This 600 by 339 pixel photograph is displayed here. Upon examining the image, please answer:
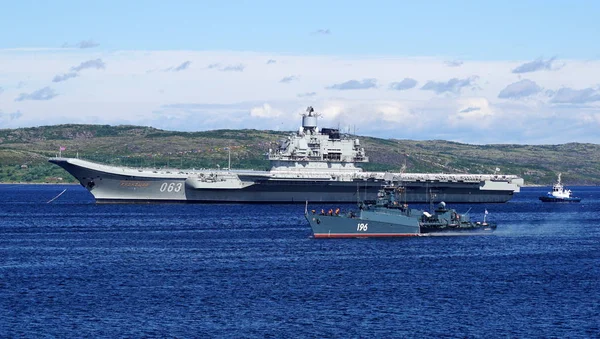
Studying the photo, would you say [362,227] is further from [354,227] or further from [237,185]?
[237,185]

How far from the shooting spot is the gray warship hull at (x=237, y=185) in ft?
305

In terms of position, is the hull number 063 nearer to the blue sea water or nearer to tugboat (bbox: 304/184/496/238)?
the blue sea water

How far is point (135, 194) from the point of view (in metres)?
94.6

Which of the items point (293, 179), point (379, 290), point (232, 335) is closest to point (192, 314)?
point (232, 335)

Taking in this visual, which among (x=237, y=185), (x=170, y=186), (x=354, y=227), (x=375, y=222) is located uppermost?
(x=237, y=185)

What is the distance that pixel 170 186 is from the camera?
312 feet

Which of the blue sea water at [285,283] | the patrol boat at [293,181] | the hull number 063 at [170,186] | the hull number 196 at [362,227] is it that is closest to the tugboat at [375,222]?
the hull number 196 at [362,227]

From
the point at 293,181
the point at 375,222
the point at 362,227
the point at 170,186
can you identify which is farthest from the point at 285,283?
the point at 293,181

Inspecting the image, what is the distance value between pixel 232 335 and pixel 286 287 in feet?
32.6

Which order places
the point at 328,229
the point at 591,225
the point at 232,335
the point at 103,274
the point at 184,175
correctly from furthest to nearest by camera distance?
the point at 184,175, the point at 591,225, the point at 328,229, the point at 103,274, the point at 232,335

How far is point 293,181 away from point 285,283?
5618cm

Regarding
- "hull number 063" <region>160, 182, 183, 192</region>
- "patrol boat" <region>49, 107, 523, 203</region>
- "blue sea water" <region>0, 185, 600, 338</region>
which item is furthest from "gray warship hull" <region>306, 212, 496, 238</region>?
"hull number 063" <region>160, 182, 183, 192</region>

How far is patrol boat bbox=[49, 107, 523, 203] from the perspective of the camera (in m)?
93.5

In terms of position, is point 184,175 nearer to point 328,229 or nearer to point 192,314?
point 328,229
